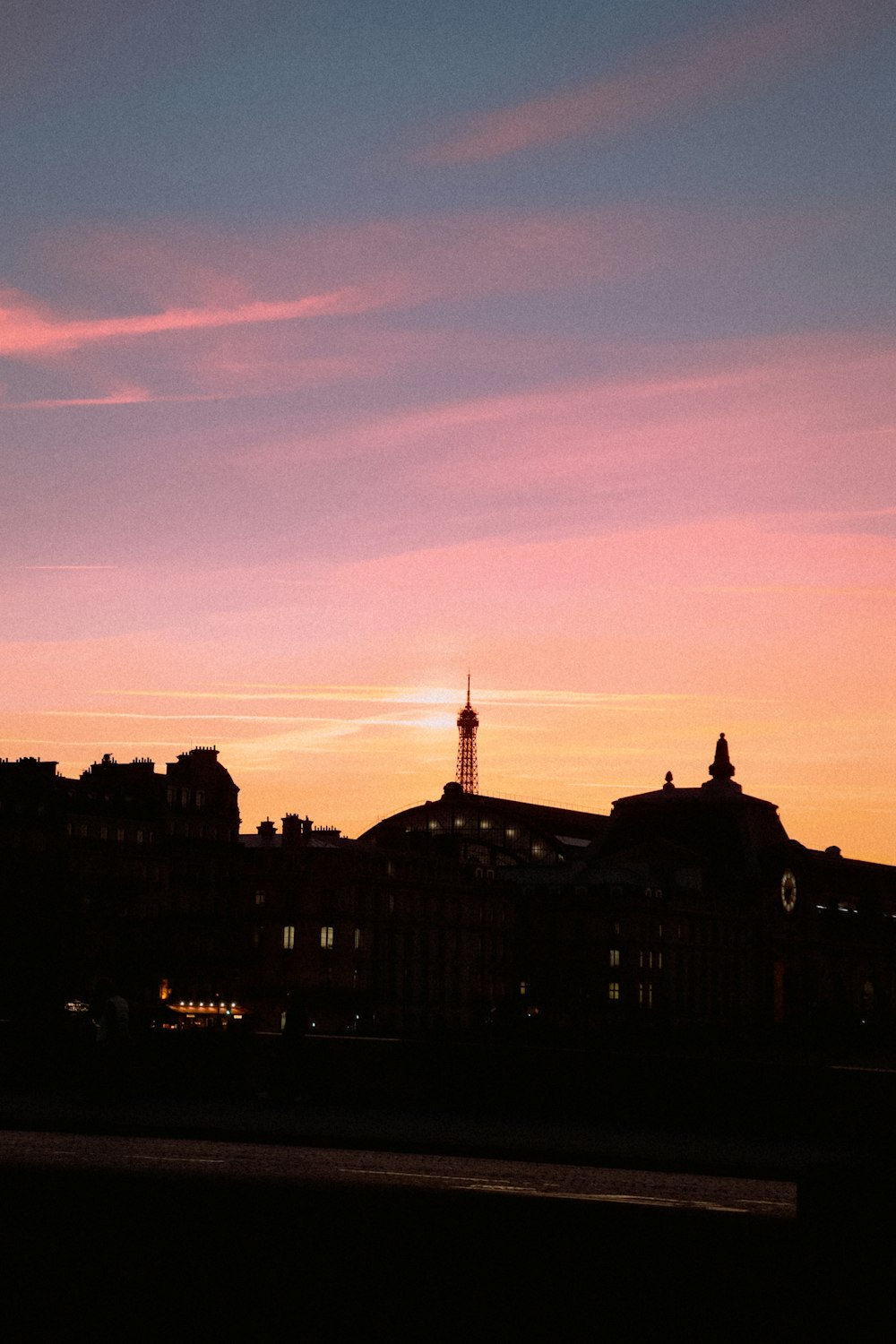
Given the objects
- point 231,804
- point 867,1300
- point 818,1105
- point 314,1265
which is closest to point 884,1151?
point 818,1105

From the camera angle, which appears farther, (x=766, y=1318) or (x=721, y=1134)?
(x=721, y=1134)

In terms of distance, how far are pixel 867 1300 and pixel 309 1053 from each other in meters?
26.3

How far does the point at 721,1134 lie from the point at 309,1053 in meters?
7.99

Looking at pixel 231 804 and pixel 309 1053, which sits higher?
pixel 231 804

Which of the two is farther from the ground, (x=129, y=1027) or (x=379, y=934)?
(x=379, y=934)

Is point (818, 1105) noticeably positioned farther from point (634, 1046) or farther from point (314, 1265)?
point (634, 1046)

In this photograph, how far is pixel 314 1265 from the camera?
16.3 metres

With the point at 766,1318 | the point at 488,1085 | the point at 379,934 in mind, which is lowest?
the point at 766,1318

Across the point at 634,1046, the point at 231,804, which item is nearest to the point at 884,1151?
the point at 634,1046

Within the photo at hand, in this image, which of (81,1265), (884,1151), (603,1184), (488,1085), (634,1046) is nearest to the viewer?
(81,1265)

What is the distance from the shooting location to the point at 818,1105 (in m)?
33.5

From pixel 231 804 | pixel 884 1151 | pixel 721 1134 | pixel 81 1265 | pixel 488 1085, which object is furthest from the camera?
pixel 231 804

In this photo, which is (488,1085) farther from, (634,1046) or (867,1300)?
(634,1046)

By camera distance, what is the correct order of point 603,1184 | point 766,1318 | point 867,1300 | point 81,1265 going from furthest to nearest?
point 603,1184 < point 81,1265 < point 766,1318 < point 867,1300
